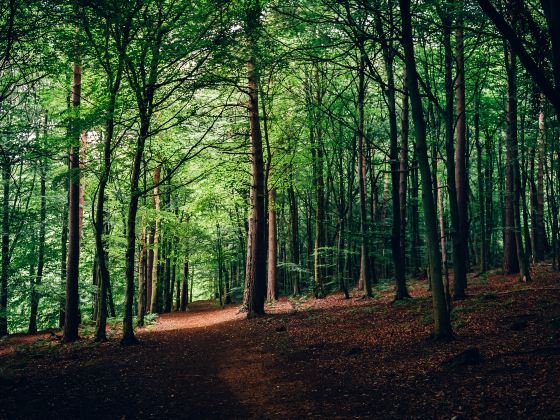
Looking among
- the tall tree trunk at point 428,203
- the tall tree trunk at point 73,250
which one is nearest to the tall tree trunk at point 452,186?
the tall tree trunk at point 428,203

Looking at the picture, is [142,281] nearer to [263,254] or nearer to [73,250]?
[73,250]

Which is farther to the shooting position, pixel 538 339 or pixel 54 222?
pixel 54 222

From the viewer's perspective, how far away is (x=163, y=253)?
87.5ft

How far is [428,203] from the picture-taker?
22.5ft

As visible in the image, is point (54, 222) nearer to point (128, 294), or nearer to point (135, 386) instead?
point (128, 294)

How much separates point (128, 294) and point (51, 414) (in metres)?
5.55

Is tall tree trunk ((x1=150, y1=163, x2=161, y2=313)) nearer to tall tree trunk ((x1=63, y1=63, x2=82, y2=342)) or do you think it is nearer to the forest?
the forest

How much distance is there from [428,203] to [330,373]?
341 cm

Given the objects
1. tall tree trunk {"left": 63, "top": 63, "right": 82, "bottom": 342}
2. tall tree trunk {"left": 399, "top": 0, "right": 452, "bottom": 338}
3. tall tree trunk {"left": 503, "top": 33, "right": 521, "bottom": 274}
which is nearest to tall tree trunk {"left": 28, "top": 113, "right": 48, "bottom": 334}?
tall tree trunk {"left": 63, "top": 63, "right": 82, "bottom": 342}

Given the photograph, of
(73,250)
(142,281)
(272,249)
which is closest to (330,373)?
(73,250)

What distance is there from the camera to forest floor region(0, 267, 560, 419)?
446 cm

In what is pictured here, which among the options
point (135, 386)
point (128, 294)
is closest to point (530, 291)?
point (135, 386)

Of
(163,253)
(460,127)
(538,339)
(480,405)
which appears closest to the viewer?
(480,405)

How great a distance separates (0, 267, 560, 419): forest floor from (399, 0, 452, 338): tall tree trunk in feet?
1.56
